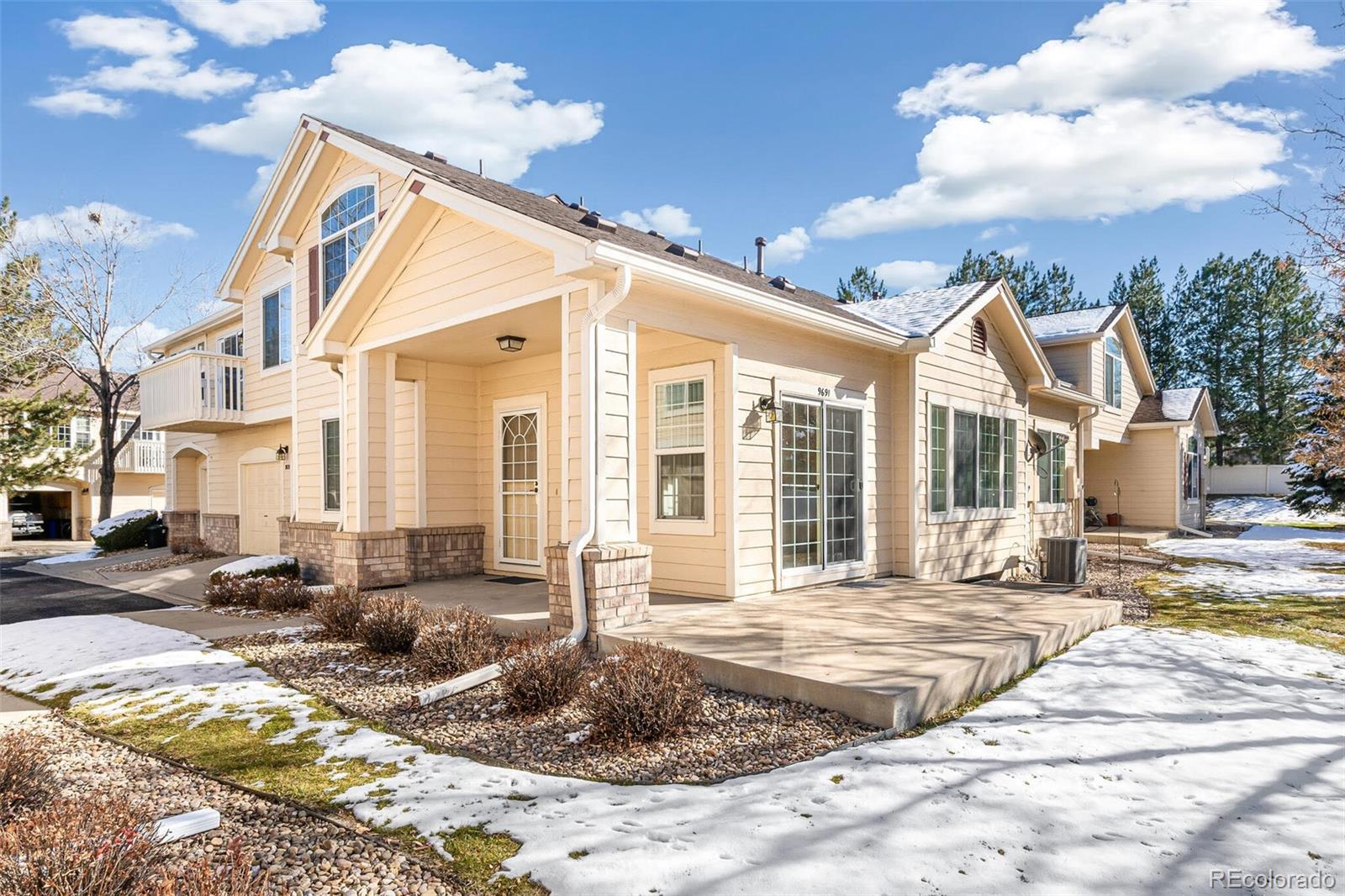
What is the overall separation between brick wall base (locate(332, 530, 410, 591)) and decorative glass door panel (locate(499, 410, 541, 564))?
136 cm

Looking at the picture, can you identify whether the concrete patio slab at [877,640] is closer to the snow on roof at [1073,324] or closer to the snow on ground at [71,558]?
the snow on roof at [1073,324]

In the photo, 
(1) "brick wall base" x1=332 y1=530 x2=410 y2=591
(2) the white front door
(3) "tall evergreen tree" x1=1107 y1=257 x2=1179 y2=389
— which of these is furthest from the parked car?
(3) "tall evergreen tree" x1=1107 y1=257 x2=1179 y2=389

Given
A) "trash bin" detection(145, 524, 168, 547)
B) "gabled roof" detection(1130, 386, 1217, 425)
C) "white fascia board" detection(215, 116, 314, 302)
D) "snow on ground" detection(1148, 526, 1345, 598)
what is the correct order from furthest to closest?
"gabled roof" detection(1130, 386, 1217, 425), "trash bin" detection(145, 524, 168, 547), "white fascia board" detection(215, 116, 314, 302), "snow on ground" detection(1148, 526, 1345, 598)

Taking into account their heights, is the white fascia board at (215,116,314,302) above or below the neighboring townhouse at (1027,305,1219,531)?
above

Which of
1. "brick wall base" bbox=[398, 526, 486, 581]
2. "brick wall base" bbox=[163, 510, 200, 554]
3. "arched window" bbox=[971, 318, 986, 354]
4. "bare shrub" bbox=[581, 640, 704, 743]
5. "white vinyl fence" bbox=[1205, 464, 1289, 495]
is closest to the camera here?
"bare shrub" bbox=[581, 640, 704, 743]

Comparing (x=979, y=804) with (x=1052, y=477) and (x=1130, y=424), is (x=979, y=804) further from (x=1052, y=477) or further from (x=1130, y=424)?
(x=1130, y=424)

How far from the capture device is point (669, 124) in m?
14.6

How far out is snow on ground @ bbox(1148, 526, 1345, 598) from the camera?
10.0 metres

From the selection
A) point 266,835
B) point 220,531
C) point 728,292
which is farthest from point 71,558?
point 266,835

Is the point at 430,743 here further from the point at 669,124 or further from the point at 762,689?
the point at 669,124

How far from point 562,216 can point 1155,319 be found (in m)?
37.8

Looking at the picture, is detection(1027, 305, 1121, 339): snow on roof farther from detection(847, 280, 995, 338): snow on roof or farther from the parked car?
the parked car

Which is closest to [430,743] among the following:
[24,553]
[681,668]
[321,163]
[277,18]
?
[681,668]

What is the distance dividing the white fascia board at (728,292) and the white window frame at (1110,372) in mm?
12437
